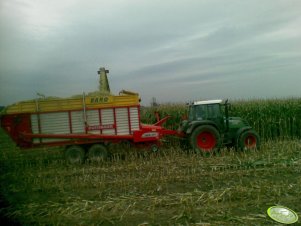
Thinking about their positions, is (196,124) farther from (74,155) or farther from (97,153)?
(74,155)

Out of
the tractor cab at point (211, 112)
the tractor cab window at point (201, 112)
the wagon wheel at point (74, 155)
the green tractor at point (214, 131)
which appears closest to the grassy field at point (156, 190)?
the wagon wheel at point (74, 155)

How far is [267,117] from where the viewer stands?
1473 cm

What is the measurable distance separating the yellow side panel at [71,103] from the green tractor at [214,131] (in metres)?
2.15

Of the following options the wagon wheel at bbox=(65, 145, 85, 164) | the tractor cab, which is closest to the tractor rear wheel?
the tractor cab

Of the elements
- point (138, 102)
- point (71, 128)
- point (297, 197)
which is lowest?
point (297, 197)

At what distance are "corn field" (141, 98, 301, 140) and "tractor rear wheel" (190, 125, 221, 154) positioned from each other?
166 inches

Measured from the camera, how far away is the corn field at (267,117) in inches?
573

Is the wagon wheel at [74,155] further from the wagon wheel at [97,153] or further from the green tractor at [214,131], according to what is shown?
the green tractor at [214,131]

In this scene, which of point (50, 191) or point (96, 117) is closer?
point (50, 191)

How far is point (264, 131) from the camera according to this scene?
47.5 ft

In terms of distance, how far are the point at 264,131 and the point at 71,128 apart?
29.6 feet

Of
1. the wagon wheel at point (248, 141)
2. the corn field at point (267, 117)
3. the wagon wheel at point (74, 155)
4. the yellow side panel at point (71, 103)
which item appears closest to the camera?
the yellow side panel at point (71, 103)

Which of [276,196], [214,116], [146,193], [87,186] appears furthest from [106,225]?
[214,116]

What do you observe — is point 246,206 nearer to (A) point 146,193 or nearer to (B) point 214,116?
(A) point 146,193
